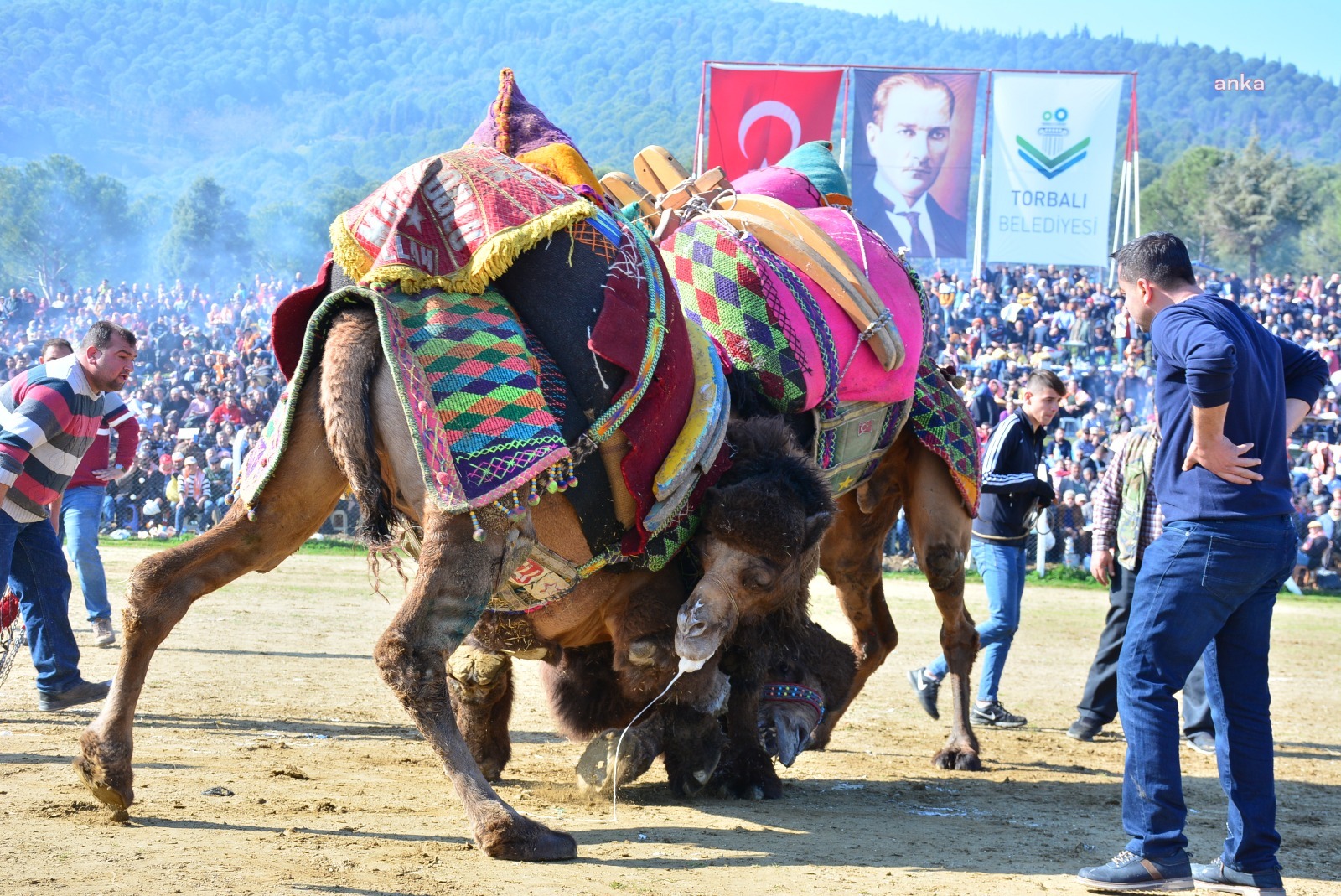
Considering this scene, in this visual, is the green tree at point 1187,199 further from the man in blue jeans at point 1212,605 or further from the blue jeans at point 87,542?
the man in blue jeans at point 1212,605

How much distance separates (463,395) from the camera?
151 inches

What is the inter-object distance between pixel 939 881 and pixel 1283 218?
245 feet

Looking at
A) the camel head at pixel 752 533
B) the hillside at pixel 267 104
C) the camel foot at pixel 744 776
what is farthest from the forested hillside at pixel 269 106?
the camel head at pixel 752 533

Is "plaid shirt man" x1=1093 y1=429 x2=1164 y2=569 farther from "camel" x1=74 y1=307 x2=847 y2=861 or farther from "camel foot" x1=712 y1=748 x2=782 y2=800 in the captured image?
"camel" x1=74 y1=307 x2=847 y2=861

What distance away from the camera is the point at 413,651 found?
3854 millimetres

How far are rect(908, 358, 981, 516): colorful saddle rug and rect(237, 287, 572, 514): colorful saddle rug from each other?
2.99 meters

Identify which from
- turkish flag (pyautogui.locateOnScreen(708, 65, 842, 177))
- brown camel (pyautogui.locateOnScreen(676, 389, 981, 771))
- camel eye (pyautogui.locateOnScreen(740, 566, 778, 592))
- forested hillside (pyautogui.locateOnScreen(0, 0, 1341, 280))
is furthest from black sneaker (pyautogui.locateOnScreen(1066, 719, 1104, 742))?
forested hillside (pyautogui.locateOnScreen(0, 0, 1341, 280))

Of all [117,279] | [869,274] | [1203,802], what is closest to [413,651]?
[869,274]

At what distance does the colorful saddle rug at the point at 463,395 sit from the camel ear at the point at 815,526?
111 centimetres

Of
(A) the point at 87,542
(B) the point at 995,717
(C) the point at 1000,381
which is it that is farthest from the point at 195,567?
(C) the point at 1000,381

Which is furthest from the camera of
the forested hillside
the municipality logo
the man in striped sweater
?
the forested hillside

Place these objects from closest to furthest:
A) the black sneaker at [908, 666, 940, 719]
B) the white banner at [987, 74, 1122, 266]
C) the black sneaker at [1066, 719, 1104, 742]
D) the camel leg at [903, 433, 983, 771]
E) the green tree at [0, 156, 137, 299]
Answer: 1. the camel leg at [903, 433, 983, 771]
2. the black sneaker at [1066, 719, 1104, 742]
3. the black sneaker at [908, 666, 940, 719]
4. the white banner at [987, 74, 1122, 266]
5. the green tree at [0, 156, 137, 299]

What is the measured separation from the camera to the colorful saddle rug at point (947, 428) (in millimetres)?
6488

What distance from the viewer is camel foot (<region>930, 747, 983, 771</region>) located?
6297 mm
